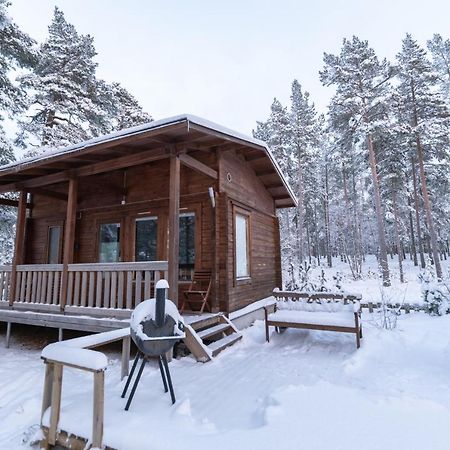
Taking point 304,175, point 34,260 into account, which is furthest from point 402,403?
point 304,175

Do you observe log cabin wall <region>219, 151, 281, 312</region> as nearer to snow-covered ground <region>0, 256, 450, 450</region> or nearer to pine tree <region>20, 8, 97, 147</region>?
snow-covered ground <region>0, 256, 450, 450</region>

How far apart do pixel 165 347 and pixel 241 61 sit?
161 feet

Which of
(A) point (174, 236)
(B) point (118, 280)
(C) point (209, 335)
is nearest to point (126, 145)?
(A) point (174, 236)

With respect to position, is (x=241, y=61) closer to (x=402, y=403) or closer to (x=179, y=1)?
(x=179, y=1)

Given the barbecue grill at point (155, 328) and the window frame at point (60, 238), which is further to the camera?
the window frame at point (60, 238)

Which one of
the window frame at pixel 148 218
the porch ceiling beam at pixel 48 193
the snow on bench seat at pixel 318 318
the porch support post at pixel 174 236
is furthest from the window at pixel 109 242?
the snow on bench seat at pixel 318 318

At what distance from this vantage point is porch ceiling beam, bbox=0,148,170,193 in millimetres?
5223

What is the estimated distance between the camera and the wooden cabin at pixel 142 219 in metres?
5.09

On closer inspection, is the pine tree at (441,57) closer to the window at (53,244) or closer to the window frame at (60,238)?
the window frame at (60,238)

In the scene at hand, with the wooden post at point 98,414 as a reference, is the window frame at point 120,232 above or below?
above

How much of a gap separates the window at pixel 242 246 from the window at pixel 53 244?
539 cm

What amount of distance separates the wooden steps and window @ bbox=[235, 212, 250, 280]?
53.8 inches

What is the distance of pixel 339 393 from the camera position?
10.1 ft

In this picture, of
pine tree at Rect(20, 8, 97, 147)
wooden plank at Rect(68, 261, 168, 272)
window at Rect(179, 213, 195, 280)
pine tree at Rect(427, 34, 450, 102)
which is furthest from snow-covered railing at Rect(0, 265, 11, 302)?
pine tree at Rect(427, 34, 450, 102)
